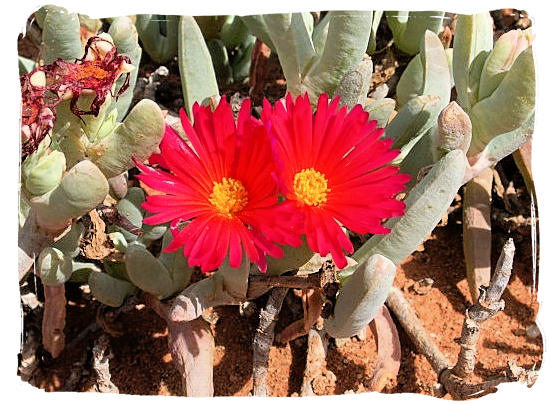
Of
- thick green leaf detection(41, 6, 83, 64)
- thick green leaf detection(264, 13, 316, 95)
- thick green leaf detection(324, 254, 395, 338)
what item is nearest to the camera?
thick green leaf detection(324, 254, 395, 338)

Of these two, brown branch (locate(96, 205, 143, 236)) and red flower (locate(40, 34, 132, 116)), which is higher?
red flower (locate(40, 34, 132, 116))

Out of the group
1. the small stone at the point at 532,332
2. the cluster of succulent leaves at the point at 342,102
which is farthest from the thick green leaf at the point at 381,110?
the small stone at the point at 532,332

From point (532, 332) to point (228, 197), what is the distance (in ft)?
1.45

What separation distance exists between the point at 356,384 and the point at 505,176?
37 centimetres

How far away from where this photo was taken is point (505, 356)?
3.20ft

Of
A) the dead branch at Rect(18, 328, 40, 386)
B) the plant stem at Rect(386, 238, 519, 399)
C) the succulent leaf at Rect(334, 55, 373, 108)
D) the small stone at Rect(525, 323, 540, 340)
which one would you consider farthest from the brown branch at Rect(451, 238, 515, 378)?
the dead branch at Rect(18, 328, 40, 386)

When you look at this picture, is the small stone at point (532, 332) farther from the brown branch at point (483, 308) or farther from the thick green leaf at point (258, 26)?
the thick green leaf at point (258, 26)

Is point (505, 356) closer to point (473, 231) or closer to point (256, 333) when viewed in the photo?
point (473, 231)

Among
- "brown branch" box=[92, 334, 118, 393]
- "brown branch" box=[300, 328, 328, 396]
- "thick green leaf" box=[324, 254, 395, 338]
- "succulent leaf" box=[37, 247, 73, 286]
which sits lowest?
"brown branch" box=[92, 334, 118, 393]

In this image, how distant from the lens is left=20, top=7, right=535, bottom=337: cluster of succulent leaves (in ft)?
2.64

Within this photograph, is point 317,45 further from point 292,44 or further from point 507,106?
point 507,106

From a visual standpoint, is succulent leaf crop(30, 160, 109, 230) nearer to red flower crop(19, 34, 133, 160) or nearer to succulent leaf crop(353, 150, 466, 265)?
red flower crop(19, 34, 133, 160)

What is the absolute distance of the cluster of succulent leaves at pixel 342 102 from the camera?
806 millimetres

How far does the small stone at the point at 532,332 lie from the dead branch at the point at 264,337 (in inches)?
12.7
